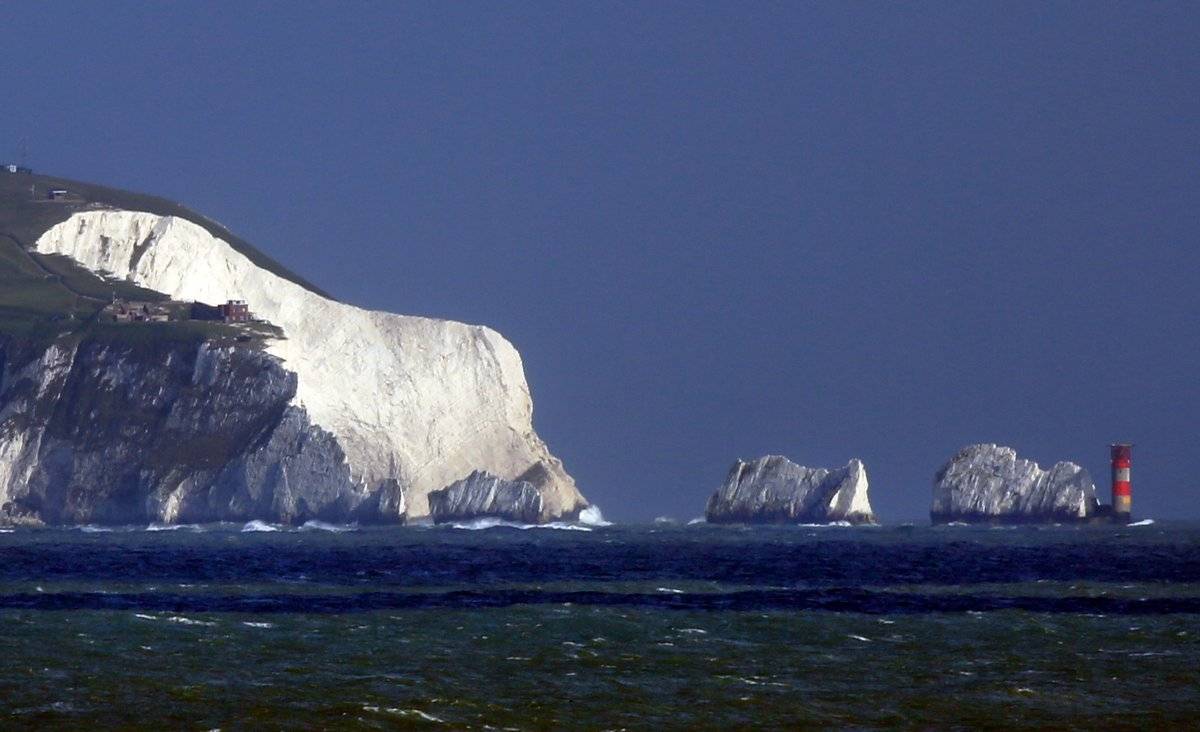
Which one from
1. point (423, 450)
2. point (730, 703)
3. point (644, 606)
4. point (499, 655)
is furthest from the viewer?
point (423, 450)

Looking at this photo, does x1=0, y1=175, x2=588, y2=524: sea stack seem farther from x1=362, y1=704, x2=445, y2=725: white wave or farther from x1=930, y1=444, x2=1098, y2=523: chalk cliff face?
x1=362, y1=704, x2=445, y2=725: white wave

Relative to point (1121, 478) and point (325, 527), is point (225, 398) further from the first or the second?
point (1121, 478)

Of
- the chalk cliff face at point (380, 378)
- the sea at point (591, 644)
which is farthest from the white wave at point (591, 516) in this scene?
the sea at point (591, 644)

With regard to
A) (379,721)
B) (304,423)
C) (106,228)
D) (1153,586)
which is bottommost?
(379,721)

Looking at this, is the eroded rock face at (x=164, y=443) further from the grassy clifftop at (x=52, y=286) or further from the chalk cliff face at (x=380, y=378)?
the grassy clifftop at (x=52, y=286)

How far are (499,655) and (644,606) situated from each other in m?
14.2

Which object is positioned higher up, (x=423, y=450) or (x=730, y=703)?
(x=423, y=450)

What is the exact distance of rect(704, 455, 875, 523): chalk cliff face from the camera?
6353 inches

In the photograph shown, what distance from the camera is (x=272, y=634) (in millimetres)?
47406

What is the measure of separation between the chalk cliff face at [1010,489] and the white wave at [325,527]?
177 feet

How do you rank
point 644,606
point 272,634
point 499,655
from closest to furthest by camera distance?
1. point 499,655
2. point 272,634
3. point 644,606

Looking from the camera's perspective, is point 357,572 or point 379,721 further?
point 357,572

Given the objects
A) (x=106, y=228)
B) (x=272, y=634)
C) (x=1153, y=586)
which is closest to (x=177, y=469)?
(x=106, y=228)

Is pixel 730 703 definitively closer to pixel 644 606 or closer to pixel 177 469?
pixel 644 606
